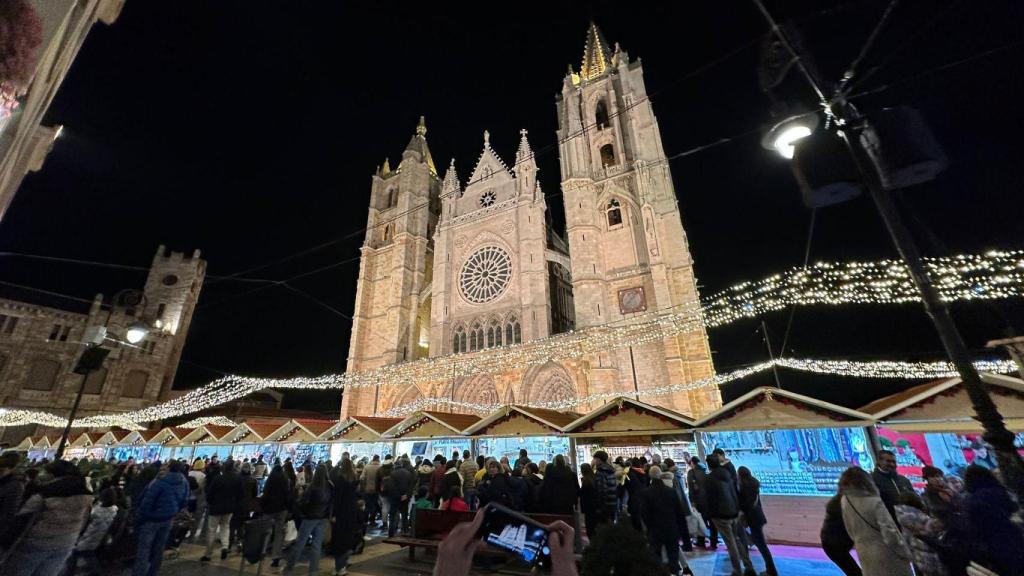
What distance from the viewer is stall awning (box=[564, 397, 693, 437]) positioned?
27.2 ft

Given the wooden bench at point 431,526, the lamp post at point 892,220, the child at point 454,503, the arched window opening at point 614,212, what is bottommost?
the wooden bench at point 431,526

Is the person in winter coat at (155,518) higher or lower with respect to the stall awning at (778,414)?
lower

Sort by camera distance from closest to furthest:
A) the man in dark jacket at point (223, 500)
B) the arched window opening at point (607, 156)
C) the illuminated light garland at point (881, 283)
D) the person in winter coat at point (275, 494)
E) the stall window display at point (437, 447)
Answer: the person in winter coat at point (275, 494), the man in dark jacket at point (223, 500), the illuminated light garland at point (881, 283), the stall window display at point (437, 447), the arched window opening at point (607, 156)

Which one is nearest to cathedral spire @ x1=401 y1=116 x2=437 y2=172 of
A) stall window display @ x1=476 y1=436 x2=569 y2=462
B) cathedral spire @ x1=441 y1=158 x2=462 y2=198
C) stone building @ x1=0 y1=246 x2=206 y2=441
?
cathedral spire @ x1=441 y1=158 x2=462 y2=198

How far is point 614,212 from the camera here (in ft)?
71.6

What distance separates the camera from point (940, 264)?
24.2ft

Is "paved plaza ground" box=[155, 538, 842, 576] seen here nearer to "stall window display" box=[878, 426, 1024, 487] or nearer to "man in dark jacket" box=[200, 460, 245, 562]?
"man in dark jacket" box=[200, 460, 245, 562]

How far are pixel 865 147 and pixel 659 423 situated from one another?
6.97 meters

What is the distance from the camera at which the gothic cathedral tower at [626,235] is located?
17.0m

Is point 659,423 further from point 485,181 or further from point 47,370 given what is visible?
point 47,370

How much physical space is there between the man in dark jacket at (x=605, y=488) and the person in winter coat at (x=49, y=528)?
222 inches

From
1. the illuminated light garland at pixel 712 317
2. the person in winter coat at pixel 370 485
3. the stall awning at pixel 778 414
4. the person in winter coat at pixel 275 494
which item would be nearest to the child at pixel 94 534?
the person in winter coat at pixel 275 494

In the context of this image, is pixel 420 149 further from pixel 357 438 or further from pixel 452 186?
pixel 357 438

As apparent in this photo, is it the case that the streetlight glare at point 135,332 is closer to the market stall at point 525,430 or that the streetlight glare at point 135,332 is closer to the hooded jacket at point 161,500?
the hooded jacket at point 161,500
